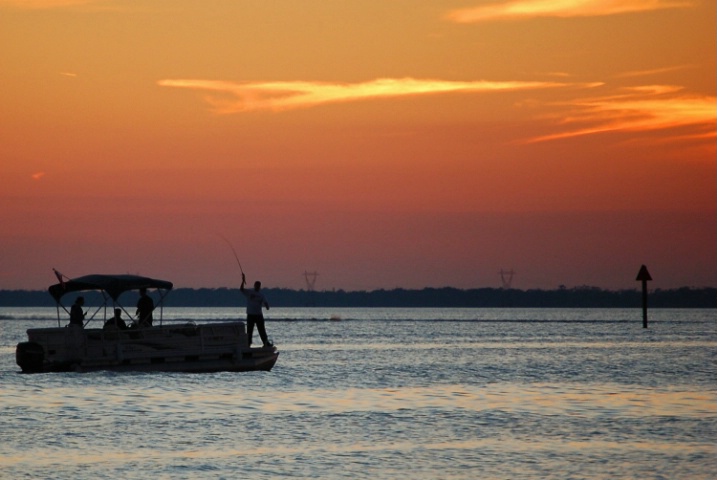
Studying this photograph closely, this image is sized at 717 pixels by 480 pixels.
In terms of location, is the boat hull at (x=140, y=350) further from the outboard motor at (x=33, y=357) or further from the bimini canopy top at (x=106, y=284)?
the bimini canopy top at (x=106, y=284)

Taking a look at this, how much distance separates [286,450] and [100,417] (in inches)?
243

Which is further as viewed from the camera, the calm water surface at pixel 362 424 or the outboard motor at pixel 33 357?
the outboard motor at pixel 33 357

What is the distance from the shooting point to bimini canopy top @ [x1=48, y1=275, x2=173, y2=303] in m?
34.8

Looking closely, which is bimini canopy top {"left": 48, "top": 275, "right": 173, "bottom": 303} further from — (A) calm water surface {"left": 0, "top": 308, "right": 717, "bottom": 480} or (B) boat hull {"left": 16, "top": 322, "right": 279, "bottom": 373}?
(A) calm water surface {"left": 0, "top": 308, "right": 717, "bottom": 480}

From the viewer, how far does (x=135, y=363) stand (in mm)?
34594

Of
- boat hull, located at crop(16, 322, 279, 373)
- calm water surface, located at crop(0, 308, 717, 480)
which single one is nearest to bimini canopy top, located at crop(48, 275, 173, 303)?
boat hull, located at crop(16, 322, 279, 373)

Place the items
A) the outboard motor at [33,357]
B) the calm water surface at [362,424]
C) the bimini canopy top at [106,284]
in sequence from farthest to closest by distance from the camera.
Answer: the bimini canopy top at [106,284]
the outboard motor at [33,357]
the calm water surface at [362,424]

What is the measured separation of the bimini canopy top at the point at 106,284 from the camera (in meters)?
34.8

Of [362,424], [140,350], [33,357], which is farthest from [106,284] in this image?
[362,424]

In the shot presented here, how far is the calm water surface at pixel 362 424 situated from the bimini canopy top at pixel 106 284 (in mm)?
2508

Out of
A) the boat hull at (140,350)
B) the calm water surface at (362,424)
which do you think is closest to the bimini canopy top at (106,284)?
the boat hull at (140,350)

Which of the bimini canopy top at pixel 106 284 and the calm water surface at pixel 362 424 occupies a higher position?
the bimini canopy top at pixel 106 284

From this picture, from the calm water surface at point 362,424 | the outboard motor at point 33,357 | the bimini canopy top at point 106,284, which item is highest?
the bimini canopy top at point 106,284

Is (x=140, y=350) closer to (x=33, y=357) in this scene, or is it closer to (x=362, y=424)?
(x=33, y=357)
